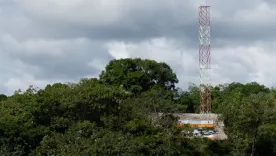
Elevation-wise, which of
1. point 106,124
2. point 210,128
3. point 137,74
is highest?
point 137,74

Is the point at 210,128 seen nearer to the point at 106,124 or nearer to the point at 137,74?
the point at 106,124

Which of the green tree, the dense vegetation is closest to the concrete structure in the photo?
the dense vegetation

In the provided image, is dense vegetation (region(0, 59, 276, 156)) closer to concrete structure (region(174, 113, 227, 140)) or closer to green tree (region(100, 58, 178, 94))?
concrete structure (region(174, 113, 227, 140))

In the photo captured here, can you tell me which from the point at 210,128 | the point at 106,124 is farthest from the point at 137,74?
the point at 106,124

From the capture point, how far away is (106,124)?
1256 inches

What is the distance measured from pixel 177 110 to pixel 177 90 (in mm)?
33366

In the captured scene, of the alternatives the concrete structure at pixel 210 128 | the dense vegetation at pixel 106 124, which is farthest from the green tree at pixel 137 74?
the dense vegetation at pixel 106 124

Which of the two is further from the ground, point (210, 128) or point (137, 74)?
point (137, 74)

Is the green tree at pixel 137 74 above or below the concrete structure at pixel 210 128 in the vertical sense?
above

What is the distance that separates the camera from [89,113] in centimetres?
3312

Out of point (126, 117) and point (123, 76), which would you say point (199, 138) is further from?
point (123, 76)

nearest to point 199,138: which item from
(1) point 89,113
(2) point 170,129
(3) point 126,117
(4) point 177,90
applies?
(2) point 170,129

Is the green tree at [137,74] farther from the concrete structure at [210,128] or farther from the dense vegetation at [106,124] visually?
the dense vegetation at [106,124]

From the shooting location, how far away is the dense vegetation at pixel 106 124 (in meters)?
30.0
